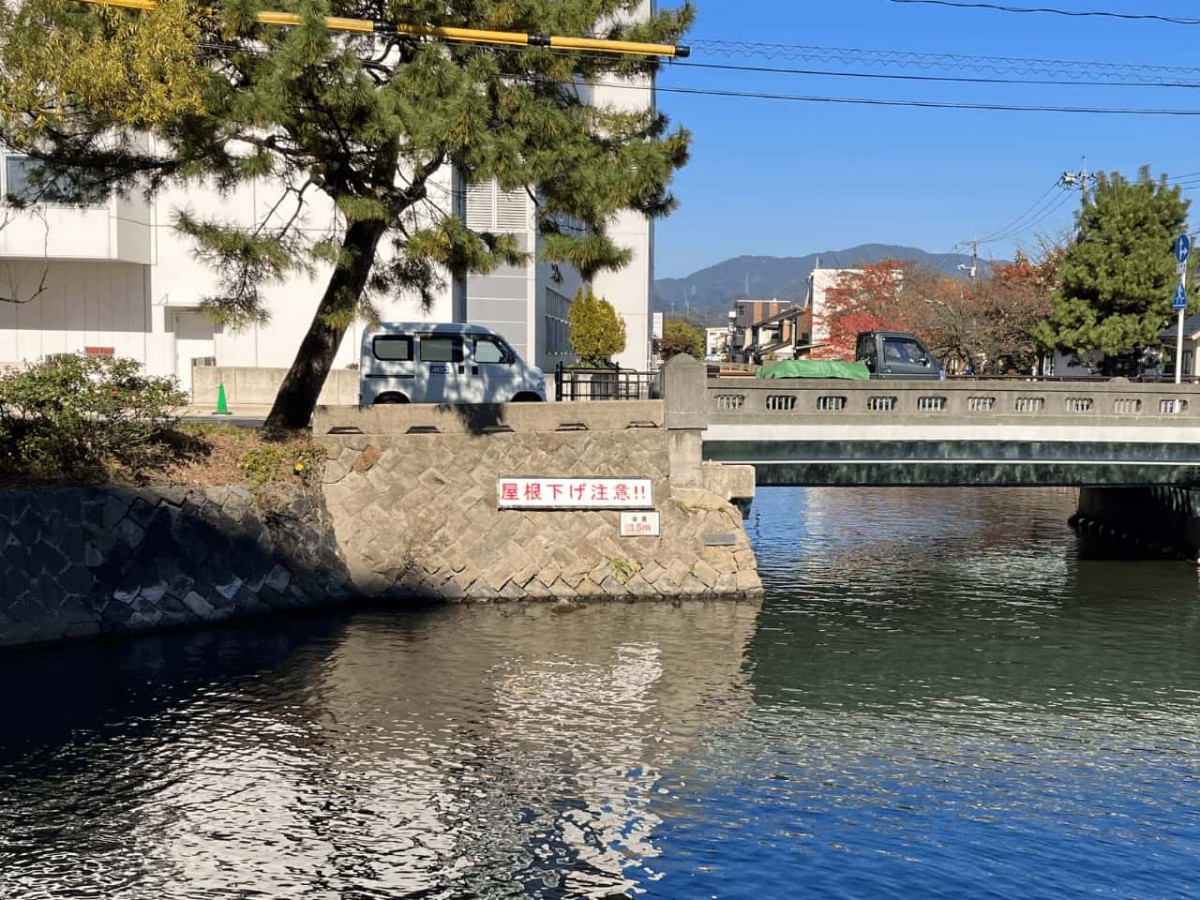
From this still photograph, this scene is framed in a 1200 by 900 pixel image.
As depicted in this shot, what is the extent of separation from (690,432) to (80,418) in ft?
39.8

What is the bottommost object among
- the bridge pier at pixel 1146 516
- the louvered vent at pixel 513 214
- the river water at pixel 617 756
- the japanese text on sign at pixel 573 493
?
the river water at pixel 617 756

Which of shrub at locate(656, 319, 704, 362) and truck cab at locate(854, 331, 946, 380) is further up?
shrub at locate(656, 319, 704, 362)

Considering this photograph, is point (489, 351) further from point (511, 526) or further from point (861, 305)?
point (861, 305)

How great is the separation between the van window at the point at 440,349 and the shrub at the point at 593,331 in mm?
22287

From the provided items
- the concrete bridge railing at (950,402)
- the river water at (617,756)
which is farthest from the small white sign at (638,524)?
the concrete bridge railing at (950,402)

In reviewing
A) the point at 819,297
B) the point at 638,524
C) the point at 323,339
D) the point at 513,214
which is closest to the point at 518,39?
the point at 323,339

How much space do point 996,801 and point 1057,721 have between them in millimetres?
4011

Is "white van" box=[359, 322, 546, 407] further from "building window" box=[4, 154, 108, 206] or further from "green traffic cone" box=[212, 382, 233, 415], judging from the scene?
"green traffic cone" box=[212, 382, 233, 415]

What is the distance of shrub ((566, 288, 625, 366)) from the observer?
50.7m

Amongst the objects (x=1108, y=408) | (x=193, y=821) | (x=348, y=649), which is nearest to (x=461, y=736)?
(x=193, y=821)

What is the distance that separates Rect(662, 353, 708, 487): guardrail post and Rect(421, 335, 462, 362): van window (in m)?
5.39

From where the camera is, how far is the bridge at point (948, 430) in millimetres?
26312

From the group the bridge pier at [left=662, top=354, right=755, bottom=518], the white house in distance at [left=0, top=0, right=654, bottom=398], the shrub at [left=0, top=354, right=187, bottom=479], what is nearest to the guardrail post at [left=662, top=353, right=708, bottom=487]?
the bridge pier at [left=662, top=354, right=755, bottom=518]

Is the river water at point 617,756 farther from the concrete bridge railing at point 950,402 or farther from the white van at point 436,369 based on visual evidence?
the white van at point 436,369
